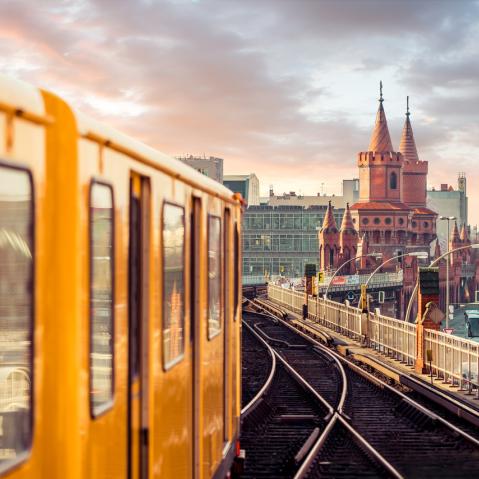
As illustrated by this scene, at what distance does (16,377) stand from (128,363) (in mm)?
1363

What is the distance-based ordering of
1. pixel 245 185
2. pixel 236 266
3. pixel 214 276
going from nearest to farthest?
pixel 214 276, pixel 236 266, pixel 245 185

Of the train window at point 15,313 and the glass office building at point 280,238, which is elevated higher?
the glass office building at point 280,238

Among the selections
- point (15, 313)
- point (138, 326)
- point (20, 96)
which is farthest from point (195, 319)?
point (20, 96)

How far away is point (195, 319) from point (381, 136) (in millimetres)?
137534

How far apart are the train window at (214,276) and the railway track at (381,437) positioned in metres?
4.03

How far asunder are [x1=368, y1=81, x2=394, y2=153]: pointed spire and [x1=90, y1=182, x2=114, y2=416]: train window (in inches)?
5453

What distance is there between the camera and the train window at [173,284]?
5.75m

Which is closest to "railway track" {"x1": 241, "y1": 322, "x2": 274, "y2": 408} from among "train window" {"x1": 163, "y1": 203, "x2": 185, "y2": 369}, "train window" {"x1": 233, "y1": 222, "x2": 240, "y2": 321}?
"train window" {"x1": 233, "y1": 222, "x2": 240, "y2": 321}

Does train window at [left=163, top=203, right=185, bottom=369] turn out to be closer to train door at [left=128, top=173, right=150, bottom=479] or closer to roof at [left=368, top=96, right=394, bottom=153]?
train door at [left=128, top=173, right=150, bottom=479]

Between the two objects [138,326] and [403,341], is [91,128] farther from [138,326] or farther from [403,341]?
[403,341]

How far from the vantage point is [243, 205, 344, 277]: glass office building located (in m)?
136

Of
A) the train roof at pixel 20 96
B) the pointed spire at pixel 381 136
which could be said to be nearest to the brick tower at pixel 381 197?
the pointed spire at pixel 381 136

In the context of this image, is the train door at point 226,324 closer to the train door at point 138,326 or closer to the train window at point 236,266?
the train window at point 236,266

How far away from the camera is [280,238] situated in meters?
137
